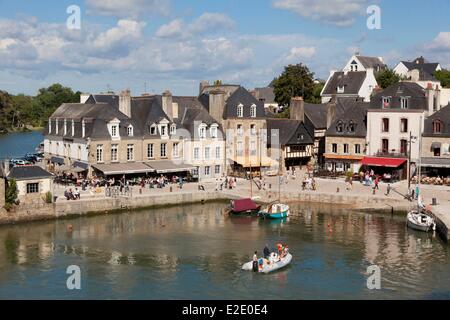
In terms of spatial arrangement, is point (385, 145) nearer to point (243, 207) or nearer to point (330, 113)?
point (330, 113)

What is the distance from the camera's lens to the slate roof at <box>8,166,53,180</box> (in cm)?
4472

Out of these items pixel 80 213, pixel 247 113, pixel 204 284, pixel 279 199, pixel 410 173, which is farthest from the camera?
pixel 247 113

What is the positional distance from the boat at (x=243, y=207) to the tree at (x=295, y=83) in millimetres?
42010

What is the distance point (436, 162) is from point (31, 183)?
105 feet

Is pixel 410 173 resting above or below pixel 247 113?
below

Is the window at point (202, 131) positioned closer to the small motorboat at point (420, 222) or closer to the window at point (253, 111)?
the window at point (253, 111)

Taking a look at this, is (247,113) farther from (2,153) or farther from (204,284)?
(2,153)

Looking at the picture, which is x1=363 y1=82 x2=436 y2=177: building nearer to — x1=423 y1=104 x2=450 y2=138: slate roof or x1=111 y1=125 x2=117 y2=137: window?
x1=423 y1=104 x2=450 y2=138: slate roof

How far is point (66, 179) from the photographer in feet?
181

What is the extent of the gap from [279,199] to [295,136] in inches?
533

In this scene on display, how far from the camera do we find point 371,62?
10606 centimetres

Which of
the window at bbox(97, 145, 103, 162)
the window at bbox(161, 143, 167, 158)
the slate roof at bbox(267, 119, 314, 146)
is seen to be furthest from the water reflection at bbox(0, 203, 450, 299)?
the slate roof at bbox(267, 119, 314, 146)
